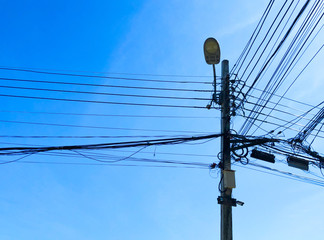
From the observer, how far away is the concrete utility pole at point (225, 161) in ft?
21.6

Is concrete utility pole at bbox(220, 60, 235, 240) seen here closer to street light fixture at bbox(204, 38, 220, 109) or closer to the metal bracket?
the metal bracket

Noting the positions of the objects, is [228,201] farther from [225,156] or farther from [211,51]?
[211,51]

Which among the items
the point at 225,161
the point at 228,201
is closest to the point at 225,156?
the point at 225,161

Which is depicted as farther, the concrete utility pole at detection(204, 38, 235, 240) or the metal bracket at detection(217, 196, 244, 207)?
the metal bracket at detection(217, 196, 244, 207)

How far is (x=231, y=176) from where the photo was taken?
703cm

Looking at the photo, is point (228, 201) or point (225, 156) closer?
point (228, 201)

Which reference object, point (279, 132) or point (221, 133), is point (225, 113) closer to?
point (221, 133)

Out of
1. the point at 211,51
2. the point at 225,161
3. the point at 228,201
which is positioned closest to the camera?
the point at 228,201

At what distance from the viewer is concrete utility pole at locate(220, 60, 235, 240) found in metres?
6.57

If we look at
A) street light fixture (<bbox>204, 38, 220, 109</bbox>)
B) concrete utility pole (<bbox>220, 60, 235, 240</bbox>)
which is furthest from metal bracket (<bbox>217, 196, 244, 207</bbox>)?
street light fixture (<bbox>204, 38, 220, 109</bbox>)

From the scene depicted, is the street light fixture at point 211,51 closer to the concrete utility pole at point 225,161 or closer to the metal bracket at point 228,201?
the concrete utility pole at point 225,161

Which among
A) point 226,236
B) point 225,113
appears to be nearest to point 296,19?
point 225,113

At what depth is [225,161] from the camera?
743 centimetres

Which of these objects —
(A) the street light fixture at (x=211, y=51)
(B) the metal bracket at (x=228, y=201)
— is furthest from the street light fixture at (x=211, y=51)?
→ (B) the metal bracket at (x=228, y=201)
